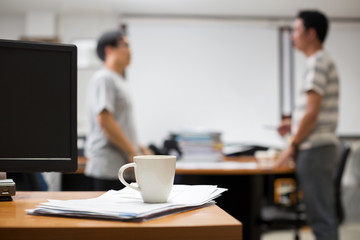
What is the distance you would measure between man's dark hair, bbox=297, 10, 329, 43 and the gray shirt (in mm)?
1136

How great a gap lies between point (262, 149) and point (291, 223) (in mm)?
1726

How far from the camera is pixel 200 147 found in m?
3.12

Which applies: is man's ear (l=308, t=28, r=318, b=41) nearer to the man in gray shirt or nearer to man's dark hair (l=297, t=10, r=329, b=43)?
man's dark hair (l=297, t=10, r=329, b=43)

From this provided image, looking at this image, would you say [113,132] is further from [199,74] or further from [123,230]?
[199,74]

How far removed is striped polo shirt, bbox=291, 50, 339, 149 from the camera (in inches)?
104

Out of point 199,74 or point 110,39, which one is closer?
point 110,39

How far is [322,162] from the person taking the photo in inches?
103

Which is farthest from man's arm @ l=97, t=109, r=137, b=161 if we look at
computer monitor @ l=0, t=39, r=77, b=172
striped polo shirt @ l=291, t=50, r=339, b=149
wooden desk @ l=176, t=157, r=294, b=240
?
computer monitor @ l=0, t=39, r=77, b=172

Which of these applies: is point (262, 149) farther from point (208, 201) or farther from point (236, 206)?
point (208, 201)

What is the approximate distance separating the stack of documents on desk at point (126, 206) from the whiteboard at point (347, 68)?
5.53 meters

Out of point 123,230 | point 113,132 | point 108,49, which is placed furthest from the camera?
point 108,49

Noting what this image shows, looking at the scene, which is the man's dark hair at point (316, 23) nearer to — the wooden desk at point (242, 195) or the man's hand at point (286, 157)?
the man's hand at point (286, 157)

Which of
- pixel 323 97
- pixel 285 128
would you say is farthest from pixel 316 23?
pixel 285 128

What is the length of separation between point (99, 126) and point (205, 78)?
377cm
